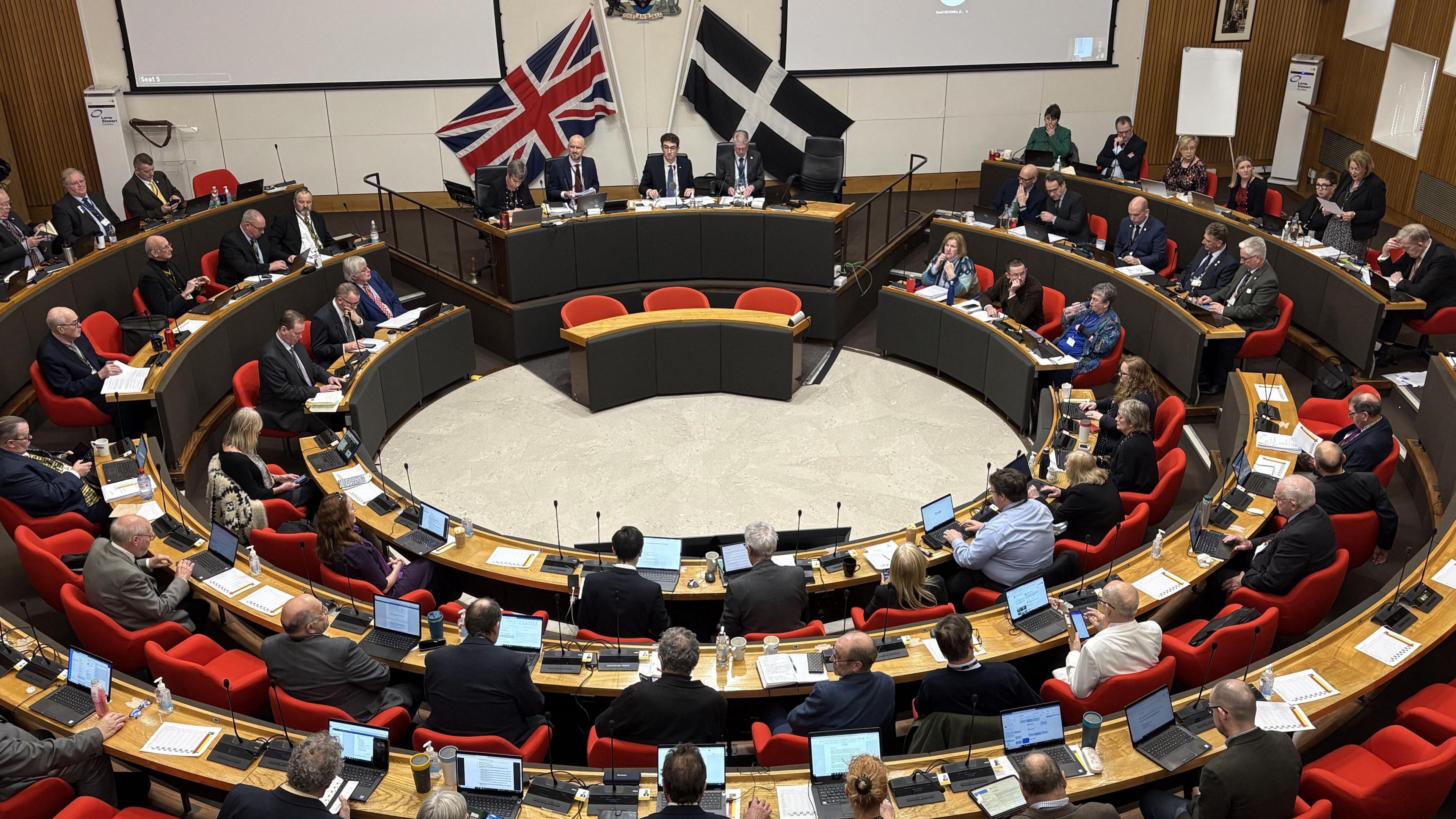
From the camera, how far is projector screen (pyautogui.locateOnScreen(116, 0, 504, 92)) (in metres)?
14.0

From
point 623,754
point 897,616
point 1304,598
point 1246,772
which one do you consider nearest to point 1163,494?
point 1304,598

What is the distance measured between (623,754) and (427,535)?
102 inches

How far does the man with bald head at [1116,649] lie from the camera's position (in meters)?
5.58

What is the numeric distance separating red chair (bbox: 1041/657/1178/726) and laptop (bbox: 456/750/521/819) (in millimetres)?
2606

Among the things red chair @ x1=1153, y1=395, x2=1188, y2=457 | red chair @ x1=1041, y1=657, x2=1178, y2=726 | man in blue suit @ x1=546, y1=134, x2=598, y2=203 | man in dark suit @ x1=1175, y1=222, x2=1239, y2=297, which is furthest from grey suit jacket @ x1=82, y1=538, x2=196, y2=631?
man in dark suit @ x1=1175, y1=222, x2=1239, y2=297

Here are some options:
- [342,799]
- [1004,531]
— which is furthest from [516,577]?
[1004,531]

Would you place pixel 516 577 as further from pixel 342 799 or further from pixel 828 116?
pixel 828 116

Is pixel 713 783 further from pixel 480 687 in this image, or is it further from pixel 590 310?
pixel 590 310

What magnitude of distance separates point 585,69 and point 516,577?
998 cm

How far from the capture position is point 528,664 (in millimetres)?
5566

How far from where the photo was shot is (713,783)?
493 centimetres

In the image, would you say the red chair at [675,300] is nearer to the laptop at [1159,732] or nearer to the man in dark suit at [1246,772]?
the laptop at [1159,732]

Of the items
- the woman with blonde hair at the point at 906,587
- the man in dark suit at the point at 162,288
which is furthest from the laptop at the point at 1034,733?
the man in dark suit at the point at 162,288

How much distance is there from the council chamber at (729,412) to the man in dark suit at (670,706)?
0.08ft
